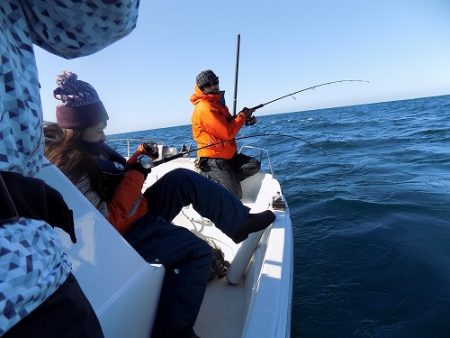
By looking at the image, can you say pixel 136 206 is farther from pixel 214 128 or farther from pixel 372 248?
pixel 372 248

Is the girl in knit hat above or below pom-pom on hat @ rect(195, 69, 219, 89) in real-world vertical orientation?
below

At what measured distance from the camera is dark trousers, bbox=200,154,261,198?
385 cm

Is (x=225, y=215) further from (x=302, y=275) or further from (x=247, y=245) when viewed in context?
(x=302, y=275)

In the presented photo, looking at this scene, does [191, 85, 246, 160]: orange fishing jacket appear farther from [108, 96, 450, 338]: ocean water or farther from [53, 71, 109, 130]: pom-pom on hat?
[53, 71, 109, 130]: pom-pom on hat

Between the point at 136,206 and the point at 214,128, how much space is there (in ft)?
6.92

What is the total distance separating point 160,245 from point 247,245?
872mm

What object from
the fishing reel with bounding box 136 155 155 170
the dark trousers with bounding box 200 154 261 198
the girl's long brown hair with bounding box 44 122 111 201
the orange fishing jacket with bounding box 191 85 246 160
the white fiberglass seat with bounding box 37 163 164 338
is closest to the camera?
the white fiberglass seat with bounding box 37 163 164 338

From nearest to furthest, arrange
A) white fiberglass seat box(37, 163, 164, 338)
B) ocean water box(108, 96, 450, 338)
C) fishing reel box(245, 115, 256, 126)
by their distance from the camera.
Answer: white fiberglass seat box(37, 163, 164, 338) → ocean water box(108, 96, 450, 338) → fishing reel box(245, 115, 256, 126)

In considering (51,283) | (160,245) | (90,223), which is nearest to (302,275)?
(160,245)

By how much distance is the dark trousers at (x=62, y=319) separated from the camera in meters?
0.56

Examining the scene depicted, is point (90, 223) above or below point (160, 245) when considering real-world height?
above

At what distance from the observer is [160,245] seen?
175 centimetres

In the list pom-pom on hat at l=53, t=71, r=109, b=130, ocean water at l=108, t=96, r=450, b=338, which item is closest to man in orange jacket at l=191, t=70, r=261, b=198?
ocean water at l=108, t=96, r=450, b=338

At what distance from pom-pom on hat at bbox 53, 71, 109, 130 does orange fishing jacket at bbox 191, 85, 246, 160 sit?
2112mm
